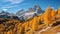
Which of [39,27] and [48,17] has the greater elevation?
[48,17]

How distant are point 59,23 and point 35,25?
3033 cm

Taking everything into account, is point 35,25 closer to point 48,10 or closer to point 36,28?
point 36,28

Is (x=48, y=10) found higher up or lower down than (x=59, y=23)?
higher up

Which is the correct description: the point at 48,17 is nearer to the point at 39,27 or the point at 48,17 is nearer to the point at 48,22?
the point at 48,22

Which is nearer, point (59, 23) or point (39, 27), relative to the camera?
point (59, 23)

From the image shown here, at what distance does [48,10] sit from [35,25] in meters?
18.1

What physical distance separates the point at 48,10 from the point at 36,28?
18.9 metres

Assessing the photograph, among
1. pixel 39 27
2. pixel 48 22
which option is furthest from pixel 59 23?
pixel 39 27

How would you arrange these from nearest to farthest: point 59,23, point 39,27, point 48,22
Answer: point 59,23 → point 48,22 → point 39,27

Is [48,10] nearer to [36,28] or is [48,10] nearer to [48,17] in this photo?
[48,17]

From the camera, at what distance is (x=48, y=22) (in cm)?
11306

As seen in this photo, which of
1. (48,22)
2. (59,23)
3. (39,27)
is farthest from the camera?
(39,27)

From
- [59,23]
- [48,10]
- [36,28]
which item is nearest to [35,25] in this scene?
[36,28]

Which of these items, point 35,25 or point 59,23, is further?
point 35,25
